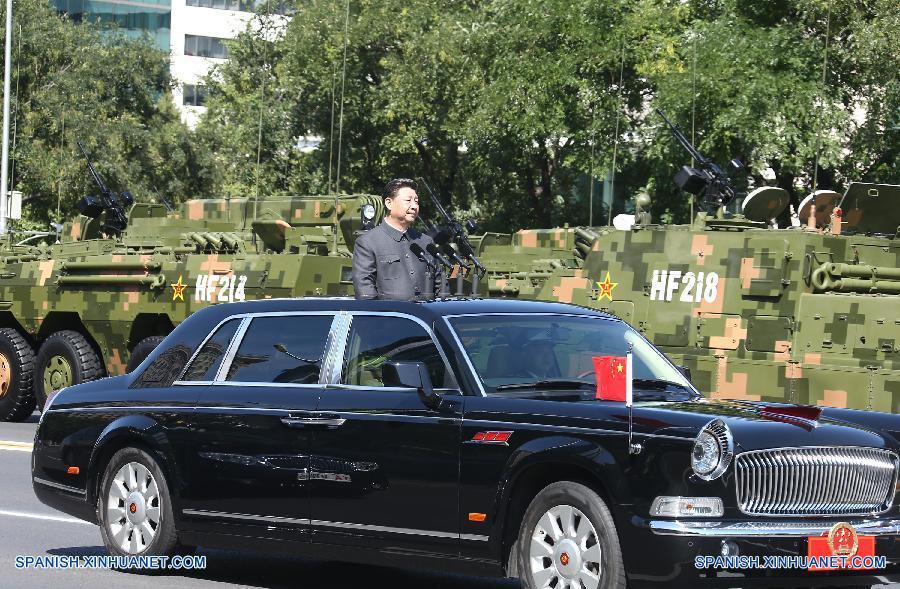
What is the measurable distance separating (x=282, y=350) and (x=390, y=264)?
1.89 metres

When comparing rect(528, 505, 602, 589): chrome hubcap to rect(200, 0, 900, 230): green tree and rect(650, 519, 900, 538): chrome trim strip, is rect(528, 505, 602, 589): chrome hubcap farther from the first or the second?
rect(200, 0, 900, 230): green tree

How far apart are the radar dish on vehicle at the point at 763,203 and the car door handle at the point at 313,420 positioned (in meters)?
9.44

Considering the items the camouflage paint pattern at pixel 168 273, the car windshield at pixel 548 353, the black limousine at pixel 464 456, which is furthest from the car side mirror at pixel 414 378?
the camouflage paint pattern at pixel 168 273

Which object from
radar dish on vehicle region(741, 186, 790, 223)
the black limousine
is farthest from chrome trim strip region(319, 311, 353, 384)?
radar dish on vehicle region(741, 186, 790, 223)

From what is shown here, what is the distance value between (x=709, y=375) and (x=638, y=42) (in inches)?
806

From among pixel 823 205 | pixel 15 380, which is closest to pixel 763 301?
pixel 823 205

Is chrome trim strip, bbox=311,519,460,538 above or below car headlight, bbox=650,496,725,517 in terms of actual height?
below

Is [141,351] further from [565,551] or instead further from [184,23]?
[184,23]

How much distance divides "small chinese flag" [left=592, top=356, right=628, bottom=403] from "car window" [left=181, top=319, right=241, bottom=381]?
249cm

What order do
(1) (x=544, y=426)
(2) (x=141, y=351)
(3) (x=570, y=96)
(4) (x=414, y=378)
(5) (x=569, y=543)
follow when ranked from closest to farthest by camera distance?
(5) (x=569, y=543) < (1) (x=544, y=426) < (4) (x=414, y=378) < (2) (x=141, y=351) < (3) (x=570, y=96)

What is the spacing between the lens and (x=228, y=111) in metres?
59.5

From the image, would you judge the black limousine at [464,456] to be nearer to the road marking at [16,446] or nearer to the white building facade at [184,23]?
the road marking at [16,446]

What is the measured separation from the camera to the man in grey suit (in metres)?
10.8

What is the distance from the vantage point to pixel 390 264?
10.9m
